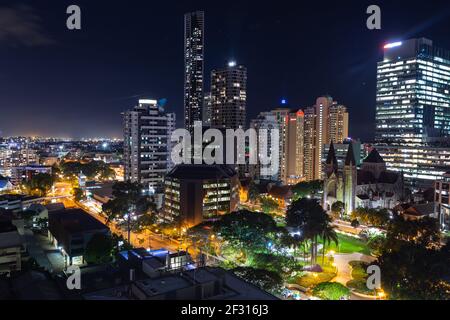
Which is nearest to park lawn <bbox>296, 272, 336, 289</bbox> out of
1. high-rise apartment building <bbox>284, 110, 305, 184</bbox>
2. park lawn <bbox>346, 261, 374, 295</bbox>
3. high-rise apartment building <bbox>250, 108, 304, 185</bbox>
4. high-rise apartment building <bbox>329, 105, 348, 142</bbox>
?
park lawn <bbox>346, 261, 374, 295</bbox>

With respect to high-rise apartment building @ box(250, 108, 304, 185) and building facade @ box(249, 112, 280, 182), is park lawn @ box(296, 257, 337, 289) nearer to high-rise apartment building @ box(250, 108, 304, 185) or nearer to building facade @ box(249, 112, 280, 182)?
building facade @ box(249, 112, 280, 182)

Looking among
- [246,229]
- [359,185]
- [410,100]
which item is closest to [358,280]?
[246,229]

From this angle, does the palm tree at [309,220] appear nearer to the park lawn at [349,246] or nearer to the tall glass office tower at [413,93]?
the park lawn at [349,246]

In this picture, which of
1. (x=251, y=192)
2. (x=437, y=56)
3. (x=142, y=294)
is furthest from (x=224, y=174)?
(x=437, y=56)

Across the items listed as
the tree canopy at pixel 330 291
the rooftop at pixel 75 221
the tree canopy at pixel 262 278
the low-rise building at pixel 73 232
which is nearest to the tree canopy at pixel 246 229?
the tree canopy at pixel 262 278

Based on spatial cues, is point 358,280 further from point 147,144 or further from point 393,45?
point 393,45
